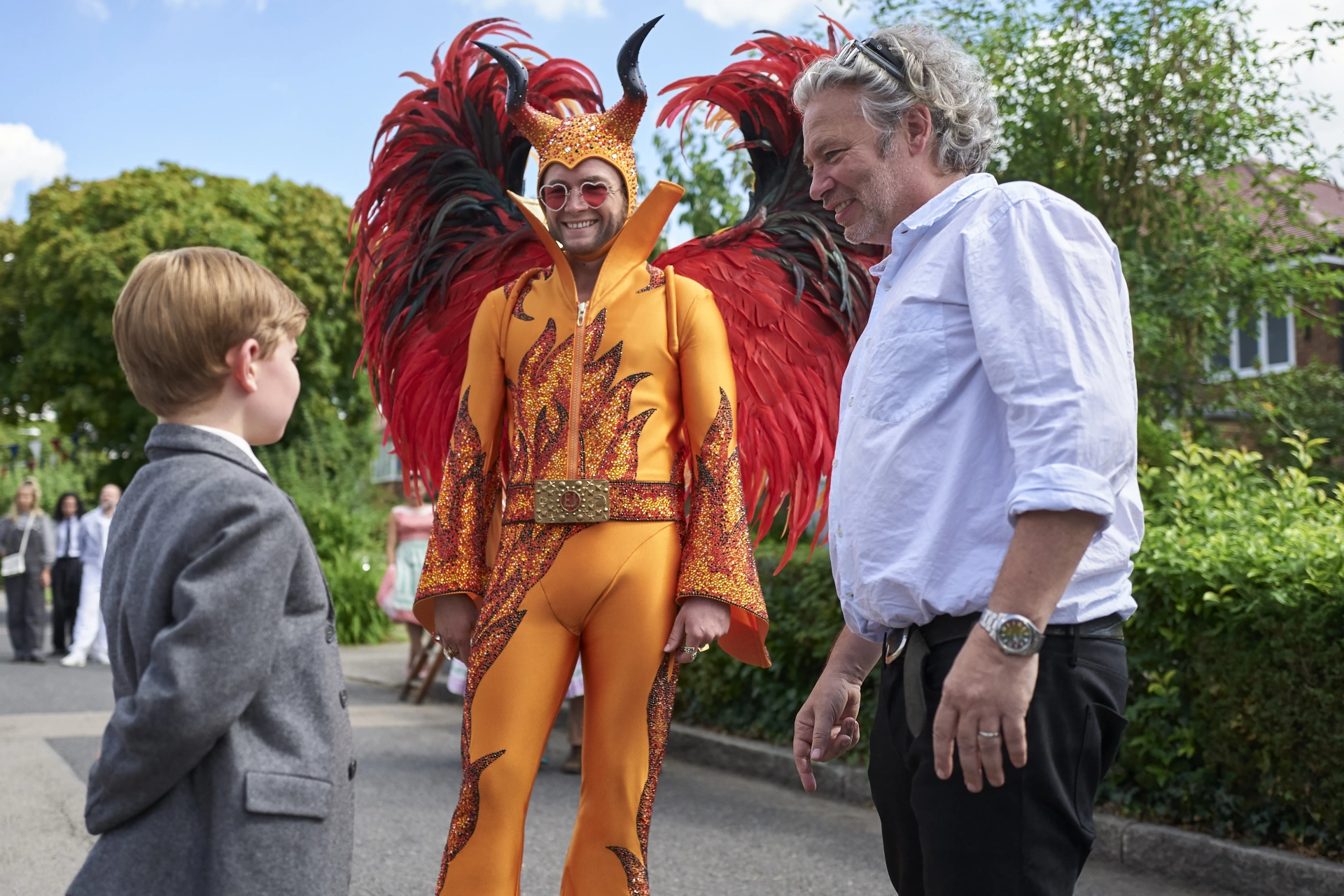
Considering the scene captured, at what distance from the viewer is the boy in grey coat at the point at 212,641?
180 cm

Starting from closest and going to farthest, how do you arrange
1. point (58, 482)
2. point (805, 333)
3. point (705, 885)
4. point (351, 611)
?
point (805, 333), point (705, 885), point (351, 611), point (58, 482)

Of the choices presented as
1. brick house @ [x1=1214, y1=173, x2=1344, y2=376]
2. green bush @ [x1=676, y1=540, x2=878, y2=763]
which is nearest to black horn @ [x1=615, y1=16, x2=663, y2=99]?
green bush @ [x1=676, y1=540, x2=878, y2=763]

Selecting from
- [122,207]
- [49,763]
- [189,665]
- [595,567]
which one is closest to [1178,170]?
[595,567]

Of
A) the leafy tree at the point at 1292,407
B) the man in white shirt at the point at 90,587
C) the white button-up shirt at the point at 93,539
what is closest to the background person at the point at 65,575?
the man in white shirt at the point at 90,587

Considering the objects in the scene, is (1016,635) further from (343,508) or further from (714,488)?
(343,508)

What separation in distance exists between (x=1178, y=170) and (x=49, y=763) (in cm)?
925

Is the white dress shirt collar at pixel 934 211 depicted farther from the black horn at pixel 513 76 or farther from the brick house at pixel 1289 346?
the brick house at pixel 1289 346

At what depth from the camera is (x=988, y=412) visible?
6.19ft

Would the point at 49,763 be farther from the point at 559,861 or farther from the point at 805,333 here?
the point at 805,333

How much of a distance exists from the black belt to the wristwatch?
0.10m

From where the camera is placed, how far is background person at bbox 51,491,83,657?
14.9 metres

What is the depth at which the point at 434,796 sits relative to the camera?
6.41m

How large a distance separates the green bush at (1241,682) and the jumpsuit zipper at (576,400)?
2855mm

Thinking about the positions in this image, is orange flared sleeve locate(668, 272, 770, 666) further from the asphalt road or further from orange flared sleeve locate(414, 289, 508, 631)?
the asphalt road
